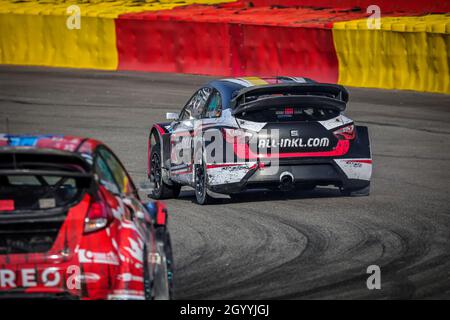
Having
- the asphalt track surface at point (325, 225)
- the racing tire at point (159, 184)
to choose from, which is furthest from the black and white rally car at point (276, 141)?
the racing tire at point (159, 184)

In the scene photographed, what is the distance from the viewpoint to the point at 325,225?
464 inches

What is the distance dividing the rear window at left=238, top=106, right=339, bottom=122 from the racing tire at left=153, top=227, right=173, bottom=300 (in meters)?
5.11

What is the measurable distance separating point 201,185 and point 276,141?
1073 mm

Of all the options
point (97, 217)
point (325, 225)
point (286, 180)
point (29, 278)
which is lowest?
point (325, 225)

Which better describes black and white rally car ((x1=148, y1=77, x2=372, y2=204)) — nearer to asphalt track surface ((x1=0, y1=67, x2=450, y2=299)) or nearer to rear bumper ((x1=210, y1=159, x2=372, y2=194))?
rear bumper ((x1=210, y1=159, x2=372, y2=194))

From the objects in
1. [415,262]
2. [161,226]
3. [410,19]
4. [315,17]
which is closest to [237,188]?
[415,262]

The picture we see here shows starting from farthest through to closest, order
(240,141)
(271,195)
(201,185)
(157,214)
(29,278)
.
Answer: (271,195), (201,185), (240,141), (157,214), (29,278)

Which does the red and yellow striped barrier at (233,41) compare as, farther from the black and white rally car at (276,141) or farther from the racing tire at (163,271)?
the racing tire at (163,271)

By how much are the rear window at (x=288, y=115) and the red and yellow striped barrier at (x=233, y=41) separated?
10409 millimetres

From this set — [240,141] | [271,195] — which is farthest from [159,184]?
[240,141]

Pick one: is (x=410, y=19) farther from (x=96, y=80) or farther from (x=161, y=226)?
(x=161, y=226)

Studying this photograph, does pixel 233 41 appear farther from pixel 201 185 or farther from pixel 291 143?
pixel 291 143
